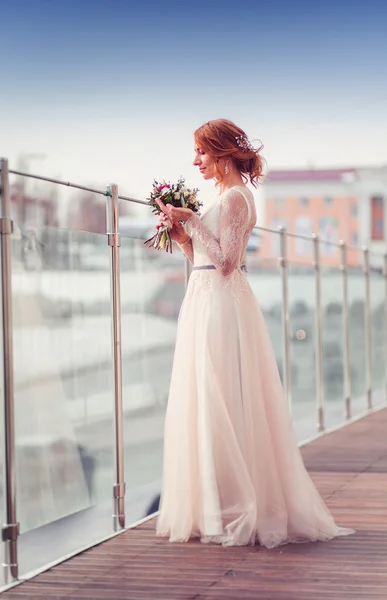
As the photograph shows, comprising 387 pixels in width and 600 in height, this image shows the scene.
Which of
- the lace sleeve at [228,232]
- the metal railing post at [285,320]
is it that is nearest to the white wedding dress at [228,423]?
the lace sleeve at [228,232]

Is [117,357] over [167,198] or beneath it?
beneath

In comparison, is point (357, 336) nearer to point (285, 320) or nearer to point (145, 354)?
point (285, 320)

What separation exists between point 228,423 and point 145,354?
0.85 m

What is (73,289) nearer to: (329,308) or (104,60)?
(329,308)

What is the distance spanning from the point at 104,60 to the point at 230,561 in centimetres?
4971

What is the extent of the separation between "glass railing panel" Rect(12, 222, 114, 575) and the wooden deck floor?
0.49ft

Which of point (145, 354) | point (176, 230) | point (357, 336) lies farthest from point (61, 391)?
point (357, 336)

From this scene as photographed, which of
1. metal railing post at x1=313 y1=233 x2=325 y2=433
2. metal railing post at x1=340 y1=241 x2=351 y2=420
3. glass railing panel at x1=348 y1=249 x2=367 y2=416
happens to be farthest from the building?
metal railing post at x1=313 y1=233 x2=325 y2=433

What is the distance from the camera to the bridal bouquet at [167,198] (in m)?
3.28

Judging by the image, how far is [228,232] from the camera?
3223mm

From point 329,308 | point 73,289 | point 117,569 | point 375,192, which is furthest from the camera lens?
point 375,192

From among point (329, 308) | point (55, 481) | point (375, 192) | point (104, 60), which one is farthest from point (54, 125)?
point (55, 481)

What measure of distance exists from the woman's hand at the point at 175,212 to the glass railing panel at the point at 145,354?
0.49m

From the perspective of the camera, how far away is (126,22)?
4866 cm
